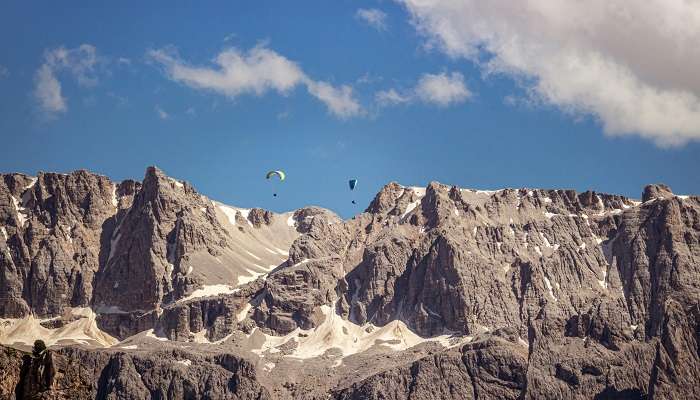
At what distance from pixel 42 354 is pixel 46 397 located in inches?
113

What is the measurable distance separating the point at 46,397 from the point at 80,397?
2.89 meters

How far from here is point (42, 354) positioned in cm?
9975

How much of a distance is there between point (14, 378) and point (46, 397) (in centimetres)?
304

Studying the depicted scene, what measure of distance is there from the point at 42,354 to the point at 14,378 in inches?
115

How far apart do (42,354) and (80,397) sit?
4.22 m

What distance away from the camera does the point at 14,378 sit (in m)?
101

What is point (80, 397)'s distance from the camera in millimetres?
101562

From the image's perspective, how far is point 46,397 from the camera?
9938 centimetres
